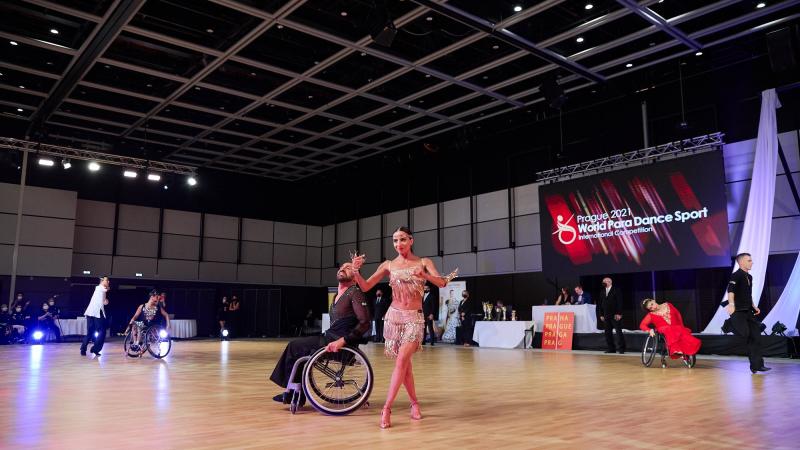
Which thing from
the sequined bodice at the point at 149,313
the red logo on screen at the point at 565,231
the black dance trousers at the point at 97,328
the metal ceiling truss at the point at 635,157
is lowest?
the black dance trousers at the point at 97,328

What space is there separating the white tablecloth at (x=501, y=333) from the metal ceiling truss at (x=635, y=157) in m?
3.95

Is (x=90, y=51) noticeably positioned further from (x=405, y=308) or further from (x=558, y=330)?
(x=558, y=330)

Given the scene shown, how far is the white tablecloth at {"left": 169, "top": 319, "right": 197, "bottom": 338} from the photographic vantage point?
19859mm

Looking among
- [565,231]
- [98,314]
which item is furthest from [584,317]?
[98,314]

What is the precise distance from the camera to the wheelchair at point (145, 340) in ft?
35.0

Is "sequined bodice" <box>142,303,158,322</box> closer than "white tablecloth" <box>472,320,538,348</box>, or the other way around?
"sequined bodice" <box>142,303,158,322</box>

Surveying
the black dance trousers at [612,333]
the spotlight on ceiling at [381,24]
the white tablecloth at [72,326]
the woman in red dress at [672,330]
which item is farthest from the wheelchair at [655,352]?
the white tablecloth at [72,326]

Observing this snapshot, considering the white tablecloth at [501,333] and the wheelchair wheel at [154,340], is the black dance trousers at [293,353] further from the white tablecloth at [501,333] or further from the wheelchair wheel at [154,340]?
the white tablecloth at [501,333]

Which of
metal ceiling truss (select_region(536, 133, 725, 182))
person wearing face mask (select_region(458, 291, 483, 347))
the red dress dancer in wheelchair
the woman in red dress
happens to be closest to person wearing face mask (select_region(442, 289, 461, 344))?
person wearing face mask (select_region(458, 291, 483, 347))

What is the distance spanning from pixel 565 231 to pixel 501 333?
3.17 meters

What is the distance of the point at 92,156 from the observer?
18.7 metres

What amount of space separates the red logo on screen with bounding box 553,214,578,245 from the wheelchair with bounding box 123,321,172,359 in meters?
9.55

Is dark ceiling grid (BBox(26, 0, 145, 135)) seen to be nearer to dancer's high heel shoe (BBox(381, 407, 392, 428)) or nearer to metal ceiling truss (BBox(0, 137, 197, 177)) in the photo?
metal ceiling truss (BBox(0, 137, 197, 177))

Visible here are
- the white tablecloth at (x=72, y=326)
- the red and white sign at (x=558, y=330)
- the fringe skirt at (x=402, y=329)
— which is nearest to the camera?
the fringe skirt at (x=402, y=329)
